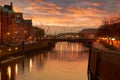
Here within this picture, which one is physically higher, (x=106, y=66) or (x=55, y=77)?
(x=106, y=66)

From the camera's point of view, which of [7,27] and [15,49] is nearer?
[15,49]

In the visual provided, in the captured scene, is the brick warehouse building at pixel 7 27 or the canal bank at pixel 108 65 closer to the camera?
the canal bank at pixel 108 65

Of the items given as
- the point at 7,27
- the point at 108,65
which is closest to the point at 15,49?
the point at 7,27

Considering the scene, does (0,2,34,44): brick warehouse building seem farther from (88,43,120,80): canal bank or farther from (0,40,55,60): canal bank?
(88,43,120,80): canal bank

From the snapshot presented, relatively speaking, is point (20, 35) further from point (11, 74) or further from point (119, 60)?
point (119, 60)

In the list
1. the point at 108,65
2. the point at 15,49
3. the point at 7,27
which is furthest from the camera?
the point at 7,27

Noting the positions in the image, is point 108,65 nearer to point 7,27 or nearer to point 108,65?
point 108,65

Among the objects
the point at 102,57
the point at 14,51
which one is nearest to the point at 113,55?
the point at 102,57

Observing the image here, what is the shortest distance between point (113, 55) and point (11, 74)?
22.3 m

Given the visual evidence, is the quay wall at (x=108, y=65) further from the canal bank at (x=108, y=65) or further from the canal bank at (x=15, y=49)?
the canal bank at (x=15, y=49)

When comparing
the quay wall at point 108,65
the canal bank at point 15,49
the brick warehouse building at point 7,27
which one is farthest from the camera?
the brick warehouse building at point 7,27

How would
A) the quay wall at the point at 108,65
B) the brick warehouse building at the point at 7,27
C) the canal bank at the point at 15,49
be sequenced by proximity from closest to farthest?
the quay wall at the point at 108,65 → the canal bank at the point at 15,49 → the brick warehouse building at the point at 7,27

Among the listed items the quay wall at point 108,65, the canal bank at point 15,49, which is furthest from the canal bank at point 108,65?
the canal bank at point 15,49

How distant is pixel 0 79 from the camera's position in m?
39.8
